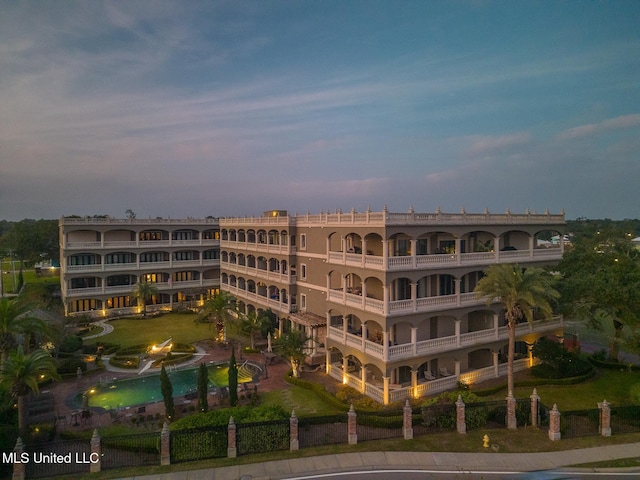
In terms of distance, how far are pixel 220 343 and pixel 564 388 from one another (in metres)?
33.2

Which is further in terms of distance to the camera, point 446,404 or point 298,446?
point 446,404

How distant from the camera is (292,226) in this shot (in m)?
45.0

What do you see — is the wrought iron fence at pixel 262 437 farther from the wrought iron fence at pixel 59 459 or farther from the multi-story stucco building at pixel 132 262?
the multi-story stucco building at pixel 132 262

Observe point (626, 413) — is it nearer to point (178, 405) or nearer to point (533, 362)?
point (533, 362)

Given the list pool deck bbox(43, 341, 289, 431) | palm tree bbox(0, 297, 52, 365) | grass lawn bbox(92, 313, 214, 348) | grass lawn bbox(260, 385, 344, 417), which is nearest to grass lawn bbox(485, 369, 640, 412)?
grass lawn bbox(260, 385, 344, 417)

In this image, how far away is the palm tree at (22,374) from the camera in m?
21.3

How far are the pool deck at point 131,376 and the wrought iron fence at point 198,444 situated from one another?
274 inches

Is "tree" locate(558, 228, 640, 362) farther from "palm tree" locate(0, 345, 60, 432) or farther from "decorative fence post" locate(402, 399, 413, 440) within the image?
"palm tree" locate(0, 345, 60, 432)

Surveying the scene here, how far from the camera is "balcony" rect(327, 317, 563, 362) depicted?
94.4ft

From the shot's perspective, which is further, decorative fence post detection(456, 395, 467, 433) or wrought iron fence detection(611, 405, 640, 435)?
wrought iron fence detection(611, 405, 640, 435)

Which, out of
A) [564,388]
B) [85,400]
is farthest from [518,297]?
[85,400]

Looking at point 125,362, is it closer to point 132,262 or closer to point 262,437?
point 262,437

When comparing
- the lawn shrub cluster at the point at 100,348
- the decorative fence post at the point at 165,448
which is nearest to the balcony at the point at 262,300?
the lawn shrub cluster at the point at 100,348

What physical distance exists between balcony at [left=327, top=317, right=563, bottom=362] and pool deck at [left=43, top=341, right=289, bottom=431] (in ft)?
21.7
